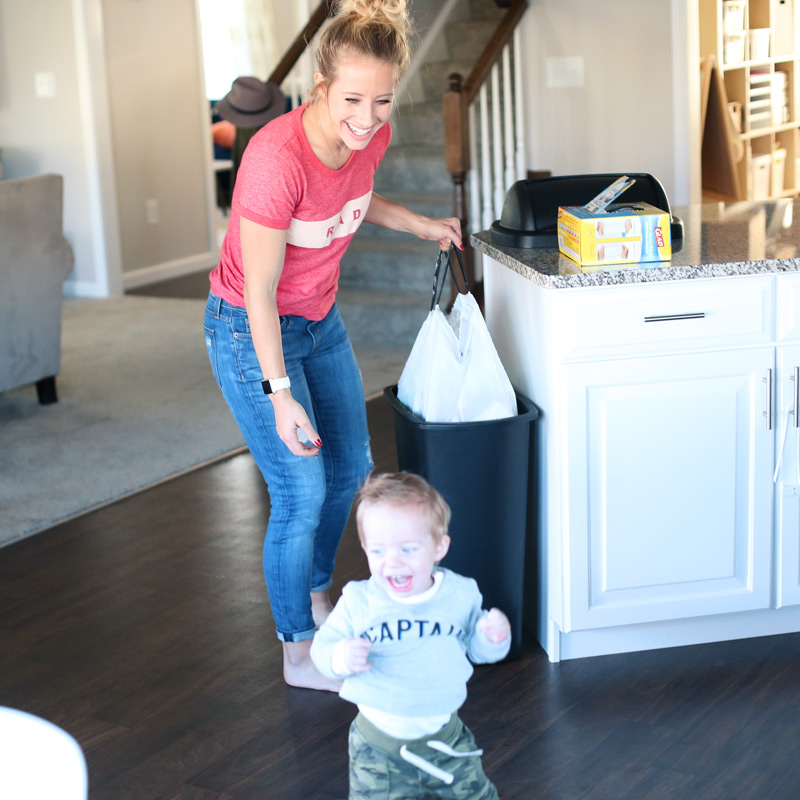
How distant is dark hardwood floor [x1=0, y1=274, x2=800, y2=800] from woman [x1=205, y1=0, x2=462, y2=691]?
7.7 inches

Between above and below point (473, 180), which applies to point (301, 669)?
below

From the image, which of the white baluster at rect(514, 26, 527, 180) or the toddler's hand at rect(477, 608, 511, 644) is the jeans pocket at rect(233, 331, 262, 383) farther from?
the white baluster at rect(514, 26, 527, 180)

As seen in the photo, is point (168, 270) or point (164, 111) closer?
point (164, 111)

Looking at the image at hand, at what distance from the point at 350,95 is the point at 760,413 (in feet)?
3.52

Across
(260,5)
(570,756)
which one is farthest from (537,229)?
(260,5)

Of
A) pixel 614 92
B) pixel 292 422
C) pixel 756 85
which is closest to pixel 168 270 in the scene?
pixel 614 92

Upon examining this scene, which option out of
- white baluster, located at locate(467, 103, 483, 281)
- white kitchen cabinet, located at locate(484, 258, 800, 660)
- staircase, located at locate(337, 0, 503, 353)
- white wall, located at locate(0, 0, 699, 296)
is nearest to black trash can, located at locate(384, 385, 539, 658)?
white kitchen cabinet, located at locate(484, 258, 800, 660)

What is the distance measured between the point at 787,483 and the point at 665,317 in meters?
0.47

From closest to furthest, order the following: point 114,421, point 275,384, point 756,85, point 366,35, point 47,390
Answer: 1. point 366,35
2. point 275,384
3. point 114,421
4. point 47,390
5. point 756,85

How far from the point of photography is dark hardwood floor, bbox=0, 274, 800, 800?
1.94 meters

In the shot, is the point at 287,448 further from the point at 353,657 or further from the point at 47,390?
the point at 47,390

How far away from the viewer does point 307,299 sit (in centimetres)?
208

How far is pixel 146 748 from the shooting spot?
2082mm

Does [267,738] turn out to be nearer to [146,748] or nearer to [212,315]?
[146,748]
